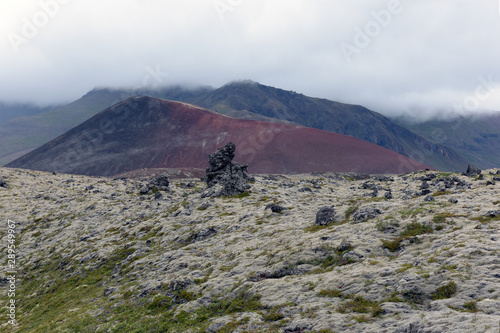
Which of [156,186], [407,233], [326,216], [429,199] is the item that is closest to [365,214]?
[326,216]

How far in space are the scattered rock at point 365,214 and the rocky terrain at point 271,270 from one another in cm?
14

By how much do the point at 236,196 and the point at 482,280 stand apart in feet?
169

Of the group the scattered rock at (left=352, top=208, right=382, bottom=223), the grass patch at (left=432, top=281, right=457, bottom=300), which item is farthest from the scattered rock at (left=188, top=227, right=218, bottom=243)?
the grass patch at (left=432, top=281, right=457, bottom=300)

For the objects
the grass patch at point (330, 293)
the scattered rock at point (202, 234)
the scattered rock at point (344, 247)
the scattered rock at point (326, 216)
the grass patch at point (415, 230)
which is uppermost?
the grass patch at point (415, 230)

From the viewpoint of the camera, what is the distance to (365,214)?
3788cm

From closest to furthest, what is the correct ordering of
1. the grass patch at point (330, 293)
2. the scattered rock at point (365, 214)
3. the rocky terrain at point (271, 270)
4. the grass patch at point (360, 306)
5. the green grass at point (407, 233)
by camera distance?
the grass patch at point (360, 306)
the rocky terrain at point (271, 270)
the grass patch at point (330, 293)
the green grass at point (407, 233)
the scattered rock at point (365, 214)

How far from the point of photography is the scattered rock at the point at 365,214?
37281 mm

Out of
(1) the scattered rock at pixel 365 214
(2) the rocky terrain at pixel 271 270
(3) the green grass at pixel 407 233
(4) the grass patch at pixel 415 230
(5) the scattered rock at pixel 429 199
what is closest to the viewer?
(2) the rocky terrain at pixel 271 270

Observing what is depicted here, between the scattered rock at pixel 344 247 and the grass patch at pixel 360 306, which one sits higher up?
the scattered rock at pixel 344 247

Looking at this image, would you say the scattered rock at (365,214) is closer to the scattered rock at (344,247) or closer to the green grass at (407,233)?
the green grass at (407,233)

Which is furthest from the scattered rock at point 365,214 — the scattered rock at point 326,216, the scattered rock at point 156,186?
the scattered rock at point 156,186

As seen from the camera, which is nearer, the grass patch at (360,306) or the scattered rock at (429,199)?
the grass patch at (360,306)

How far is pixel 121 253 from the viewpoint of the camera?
48.9m

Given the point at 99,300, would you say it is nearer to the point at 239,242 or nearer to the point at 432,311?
the point at 239,242
